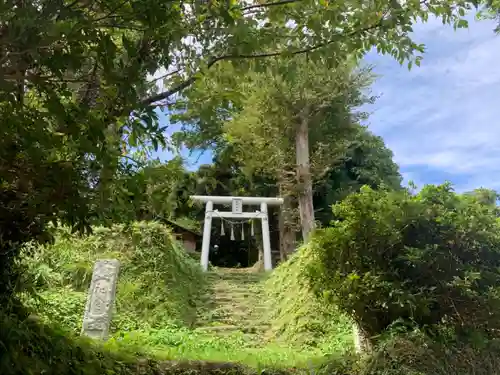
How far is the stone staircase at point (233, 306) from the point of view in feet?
21.4

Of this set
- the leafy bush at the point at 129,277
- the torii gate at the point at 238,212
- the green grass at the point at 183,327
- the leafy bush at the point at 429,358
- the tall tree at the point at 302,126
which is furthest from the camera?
the torii gate at the point at 238,212

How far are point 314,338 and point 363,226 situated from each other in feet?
8.10

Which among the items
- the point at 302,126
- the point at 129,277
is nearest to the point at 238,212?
the point at 302,126

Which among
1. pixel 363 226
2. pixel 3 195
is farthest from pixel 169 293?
pixel 3 195

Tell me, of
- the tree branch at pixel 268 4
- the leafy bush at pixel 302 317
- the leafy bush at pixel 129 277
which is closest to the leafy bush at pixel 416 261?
the leafy bush at pixel 302 317

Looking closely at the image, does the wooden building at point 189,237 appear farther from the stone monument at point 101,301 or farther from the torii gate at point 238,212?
the stone monument at point 101,301

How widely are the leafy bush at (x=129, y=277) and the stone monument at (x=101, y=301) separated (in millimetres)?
486

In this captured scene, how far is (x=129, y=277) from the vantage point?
688cm

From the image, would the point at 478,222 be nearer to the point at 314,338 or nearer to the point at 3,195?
the point at 314,338

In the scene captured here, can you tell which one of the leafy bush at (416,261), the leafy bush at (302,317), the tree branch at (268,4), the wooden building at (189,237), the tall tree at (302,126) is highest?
the tall tree at (302,126)

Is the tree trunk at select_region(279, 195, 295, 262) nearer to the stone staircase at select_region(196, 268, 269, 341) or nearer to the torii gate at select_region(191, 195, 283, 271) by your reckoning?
the torii gate at select_region(191, 195, 283, 271)

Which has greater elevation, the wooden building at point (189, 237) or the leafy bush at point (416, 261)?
the wooden building at point (189, 237)

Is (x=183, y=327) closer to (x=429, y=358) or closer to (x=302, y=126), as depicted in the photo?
(x=429, y=358)

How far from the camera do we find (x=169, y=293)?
691 cm
